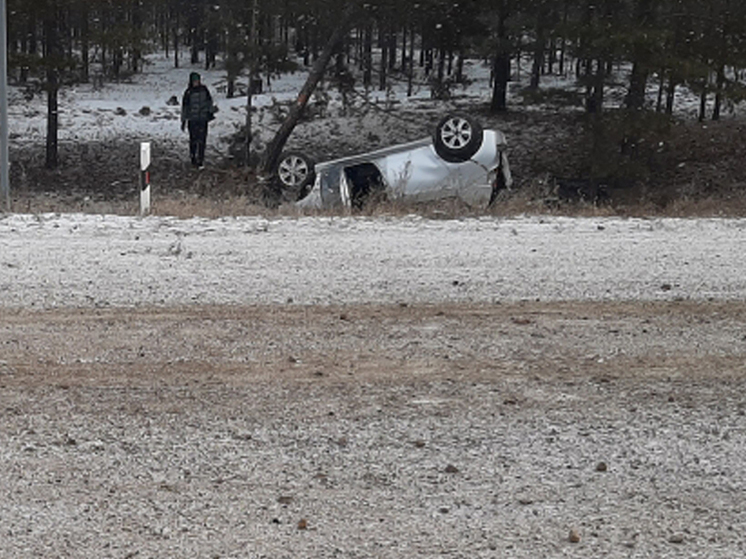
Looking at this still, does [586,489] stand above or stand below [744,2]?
below

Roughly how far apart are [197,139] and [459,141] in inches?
521

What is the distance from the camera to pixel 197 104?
23.1 meters

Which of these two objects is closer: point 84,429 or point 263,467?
point 263,467

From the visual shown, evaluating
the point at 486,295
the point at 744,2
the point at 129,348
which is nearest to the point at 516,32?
the point at 744,2

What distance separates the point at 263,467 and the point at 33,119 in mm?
31705

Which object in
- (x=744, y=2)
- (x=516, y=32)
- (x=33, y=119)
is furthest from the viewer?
(x=33, y=119)

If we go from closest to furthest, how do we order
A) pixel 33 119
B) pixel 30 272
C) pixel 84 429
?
pixel 84 429
pixel 30 272
pixel 33 119

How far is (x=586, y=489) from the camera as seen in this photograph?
3.98 m

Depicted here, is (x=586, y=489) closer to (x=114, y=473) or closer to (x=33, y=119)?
(x=114, y=473)

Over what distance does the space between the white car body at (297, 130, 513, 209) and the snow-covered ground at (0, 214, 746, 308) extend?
2717 millimetres

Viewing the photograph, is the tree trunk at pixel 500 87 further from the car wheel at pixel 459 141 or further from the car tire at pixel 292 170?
→ the car wheel at pixel 459 141

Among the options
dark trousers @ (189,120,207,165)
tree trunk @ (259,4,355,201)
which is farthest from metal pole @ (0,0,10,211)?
dark trousers @ (189,120,207,165)

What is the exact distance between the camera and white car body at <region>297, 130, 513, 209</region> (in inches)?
511

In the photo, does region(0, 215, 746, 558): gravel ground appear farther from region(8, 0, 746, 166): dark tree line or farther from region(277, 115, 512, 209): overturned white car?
region(8, 0, 746, 166): dark tree line
